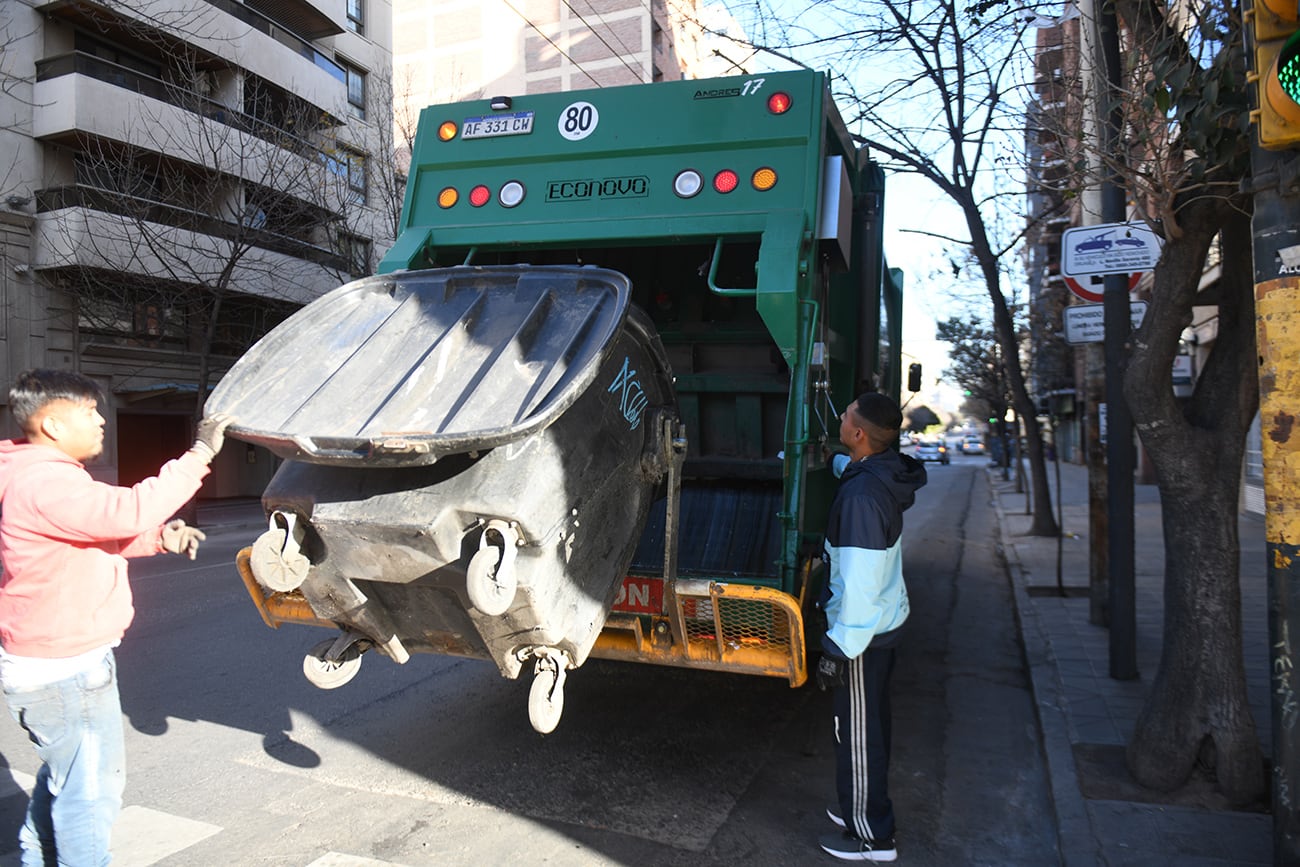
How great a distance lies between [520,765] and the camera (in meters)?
4.30

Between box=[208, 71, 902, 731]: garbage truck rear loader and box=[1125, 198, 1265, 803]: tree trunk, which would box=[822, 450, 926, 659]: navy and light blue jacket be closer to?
box=[208, 71, 902, 731]: garbage truck rear loader

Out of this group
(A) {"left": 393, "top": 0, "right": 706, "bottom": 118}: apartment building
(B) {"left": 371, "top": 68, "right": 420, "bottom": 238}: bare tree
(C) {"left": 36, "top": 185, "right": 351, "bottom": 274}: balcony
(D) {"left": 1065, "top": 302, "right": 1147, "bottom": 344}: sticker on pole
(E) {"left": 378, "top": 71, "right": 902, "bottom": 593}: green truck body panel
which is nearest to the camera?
(E) {"left": 378, "top": 71, "right": 902, "bottom": 593}: green truck body panel

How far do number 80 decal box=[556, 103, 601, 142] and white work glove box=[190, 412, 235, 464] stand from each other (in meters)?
2.41

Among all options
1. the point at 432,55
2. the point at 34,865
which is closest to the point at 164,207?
the point at 34,865

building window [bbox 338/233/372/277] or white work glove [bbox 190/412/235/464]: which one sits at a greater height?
building window [bbox 338/233/372/277]

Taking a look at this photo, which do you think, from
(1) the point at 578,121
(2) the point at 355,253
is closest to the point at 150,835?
(1) the point at 578,121

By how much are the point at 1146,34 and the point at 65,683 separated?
201 inches

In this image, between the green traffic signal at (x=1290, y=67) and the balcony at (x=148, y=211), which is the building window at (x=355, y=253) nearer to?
the balcony at (x=148, y=211)

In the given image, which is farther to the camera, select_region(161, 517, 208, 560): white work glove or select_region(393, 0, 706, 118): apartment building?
select_region(393, 0, 706, 118): apartment building

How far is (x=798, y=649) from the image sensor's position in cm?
347

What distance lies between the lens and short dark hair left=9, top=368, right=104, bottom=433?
2682 millimetres

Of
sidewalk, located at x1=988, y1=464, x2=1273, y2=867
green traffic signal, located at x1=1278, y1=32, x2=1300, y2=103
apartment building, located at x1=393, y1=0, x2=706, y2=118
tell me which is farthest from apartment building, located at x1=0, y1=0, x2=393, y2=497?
apartment building, located at x1=393, y1=0, x2=706, y2=118

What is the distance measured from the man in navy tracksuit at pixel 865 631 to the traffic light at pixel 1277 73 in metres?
1.48

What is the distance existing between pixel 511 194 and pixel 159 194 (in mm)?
17058
